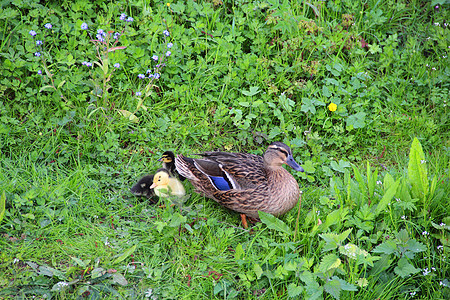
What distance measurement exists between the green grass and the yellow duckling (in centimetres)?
18

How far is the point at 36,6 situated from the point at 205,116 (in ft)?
7.37

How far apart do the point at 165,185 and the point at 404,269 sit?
2.15 m

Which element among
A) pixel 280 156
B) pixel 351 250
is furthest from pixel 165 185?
pixel 351 250

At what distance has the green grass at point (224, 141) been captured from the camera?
3.60 metres

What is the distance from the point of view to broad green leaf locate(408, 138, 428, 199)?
12.9ft

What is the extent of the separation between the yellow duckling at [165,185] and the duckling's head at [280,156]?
2.92 feet

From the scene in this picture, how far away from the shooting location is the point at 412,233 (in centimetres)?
381

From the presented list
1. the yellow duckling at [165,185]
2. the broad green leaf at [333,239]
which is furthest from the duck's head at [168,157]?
the broad green leaf at [333,239]

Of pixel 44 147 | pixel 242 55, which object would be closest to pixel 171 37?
pixel 242 55

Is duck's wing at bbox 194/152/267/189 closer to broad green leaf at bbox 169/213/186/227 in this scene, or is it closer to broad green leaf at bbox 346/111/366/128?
broad green leaf at bbox 169/213/186/227

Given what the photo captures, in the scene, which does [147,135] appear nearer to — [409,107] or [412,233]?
[412,233]

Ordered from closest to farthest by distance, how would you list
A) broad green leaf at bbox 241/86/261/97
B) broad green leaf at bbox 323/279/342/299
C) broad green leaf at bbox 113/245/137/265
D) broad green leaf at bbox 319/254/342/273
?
broad green leaf at bbox 323/279/342/299 → broad green leaf at bbox 319/254/342/273 → broad green leaf at bbox 113/245/137/265 → broad green leaf at bbox 241/86/261/97

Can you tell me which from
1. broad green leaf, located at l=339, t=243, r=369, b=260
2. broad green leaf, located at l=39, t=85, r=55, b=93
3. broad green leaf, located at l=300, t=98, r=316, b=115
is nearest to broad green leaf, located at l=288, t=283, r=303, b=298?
broad green leaf, located at l=339, t=243, r=369, b=260

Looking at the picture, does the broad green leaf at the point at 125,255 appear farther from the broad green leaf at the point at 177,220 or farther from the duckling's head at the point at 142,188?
the duckling's head at the point at 142,188
